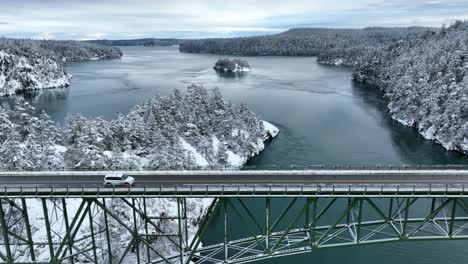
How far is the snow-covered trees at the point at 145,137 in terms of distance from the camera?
5681 cm

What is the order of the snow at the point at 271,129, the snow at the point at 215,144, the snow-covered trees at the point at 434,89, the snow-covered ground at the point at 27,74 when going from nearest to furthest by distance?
1. the snow at the point at 215,144
2. the snow-covered trees at the point at 434,89
3. the snow at the point at 271,129
4. the snow-covered ground at the point at 27,74

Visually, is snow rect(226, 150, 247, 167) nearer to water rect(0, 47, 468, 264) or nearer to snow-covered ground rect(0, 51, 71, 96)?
water rect(0, 47, 468, 264)

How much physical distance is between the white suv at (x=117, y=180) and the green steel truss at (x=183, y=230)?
1.57m

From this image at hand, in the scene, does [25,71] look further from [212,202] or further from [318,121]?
[212,202]

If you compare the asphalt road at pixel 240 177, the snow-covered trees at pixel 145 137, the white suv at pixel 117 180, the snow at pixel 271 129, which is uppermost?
the white suv at pixel 117 180

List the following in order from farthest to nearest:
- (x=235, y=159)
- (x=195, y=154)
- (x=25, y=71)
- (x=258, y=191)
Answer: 1. (x=25, y=71)
2. (x=235, y=159)
3. (x=195, y=154)
4. (x=258, y=191)

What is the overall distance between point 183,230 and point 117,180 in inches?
619

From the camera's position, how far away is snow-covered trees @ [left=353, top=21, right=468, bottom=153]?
8625 cm

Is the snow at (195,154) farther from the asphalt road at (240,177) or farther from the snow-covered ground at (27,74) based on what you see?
the snow-covered ground at (27,74)

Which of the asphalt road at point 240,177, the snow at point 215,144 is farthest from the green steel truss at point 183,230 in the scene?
the snow at point 215,144

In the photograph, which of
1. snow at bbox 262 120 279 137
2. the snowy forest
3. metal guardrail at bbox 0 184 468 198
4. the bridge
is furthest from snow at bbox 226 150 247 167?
the snowy forest

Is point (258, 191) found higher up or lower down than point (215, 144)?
higher up

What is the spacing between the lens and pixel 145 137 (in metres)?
Answer: 73.2

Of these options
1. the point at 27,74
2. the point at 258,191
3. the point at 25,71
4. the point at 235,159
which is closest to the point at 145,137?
the point at 235,159
